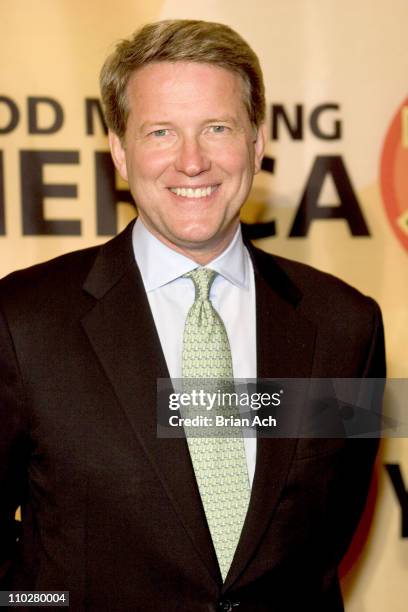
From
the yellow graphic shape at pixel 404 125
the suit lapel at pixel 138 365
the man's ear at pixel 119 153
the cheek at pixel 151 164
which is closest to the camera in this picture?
the suit lapel at pixel 138 365

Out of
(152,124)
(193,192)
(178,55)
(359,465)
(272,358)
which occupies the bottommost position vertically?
(359,465)

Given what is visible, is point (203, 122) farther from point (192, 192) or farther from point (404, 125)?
point (404, 125)

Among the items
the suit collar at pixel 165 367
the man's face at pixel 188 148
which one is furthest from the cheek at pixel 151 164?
the suit collar at pixel 165 367

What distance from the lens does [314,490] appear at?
1.33 m

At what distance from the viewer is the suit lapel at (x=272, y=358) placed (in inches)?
48.8

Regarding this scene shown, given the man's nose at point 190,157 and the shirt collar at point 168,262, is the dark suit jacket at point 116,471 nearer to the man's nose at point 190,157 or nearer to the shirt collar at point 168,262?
the shirt collar at point 168,262

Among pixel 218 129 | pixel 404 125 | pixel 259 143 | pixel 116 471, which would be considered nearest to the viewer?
pixel 116 471

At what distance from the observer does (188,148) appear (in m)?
1.29

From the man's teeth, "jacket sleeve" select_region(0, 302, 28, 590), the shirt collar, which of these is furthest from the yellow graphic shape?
"jacket sleeve" select_region(0, 302, 28, 590)

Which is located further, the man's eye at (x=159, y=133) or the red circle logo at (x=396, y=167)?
the red circle logo at (x=396, y=167)

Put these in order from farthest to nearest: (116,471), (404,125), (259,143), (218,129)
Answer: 1. (404,125)
2. (259,143)
3. (218,129)
4. (116,471)

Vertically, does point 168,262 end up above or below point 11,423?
above

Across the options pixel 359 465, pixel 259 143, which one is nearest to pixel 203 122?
pixel 259 143

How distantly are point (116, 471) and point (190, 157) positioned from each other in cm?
47
